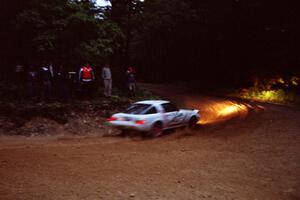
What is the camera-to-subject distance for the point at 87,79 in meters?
19.1

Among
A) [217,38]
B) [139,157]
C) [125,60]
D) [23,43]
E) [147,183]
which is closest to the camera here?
[147,183]

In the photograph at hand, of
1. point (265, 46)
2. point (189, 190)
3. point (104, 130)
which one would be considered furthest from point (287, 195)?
point (265, 46)

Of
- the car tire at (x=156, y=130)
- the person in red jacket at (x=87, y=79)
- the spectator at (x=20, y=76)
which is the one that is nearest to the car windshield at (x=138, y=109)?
the car tire at (x=156, y=130)

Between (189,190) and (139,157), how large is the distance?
10.0 ft

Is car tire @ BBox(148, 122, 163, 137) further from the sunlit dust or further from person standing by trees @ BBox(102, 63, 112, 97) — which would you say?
person standing by trees @ BBox(102, 63, 112, 97)

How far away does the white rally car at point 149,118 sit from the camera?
13984mm

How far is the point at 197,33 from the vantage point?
37.2 meters

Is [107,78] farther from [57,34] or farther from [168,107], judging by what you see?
[168,107]

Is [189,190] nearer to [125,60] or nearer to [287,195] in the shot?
[287,195]

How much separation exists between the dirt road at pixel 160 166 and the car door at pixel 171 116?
18.1 inches

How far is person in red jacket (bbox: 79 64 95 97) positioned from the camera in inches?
739

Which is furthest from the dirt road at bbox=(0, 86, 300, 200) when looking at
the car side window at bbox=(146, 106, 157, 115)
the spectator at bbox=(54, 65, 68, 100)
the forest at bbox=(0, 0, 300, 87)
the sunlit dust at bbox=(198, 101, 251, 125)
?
the forest at bbox=(0, 0, 300, 87)

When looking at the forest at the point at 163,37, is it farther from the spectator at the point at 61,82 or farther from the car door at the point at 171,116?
the car door at the point at 171,116

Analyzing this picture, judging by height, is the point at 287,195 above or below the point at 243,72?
below
